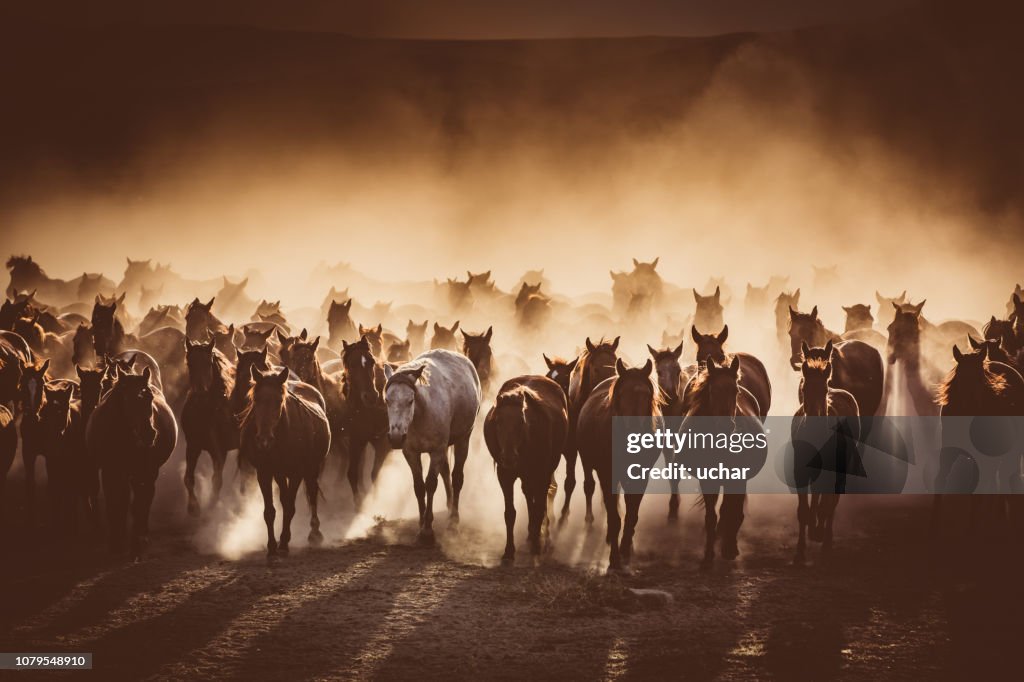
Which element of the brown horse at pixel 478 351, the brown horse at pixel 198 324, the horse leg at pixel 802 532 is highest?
the brown horse at pixel 198 324

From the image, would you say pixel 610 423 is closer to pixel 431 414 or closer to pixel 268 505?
pixel 431 414

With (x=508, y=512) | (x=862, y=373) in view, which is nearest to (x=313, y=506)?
(x=508, y=512)

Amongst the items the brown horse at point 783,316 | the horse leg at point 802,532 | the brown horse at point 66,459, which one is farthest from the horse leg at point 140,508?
the brown horse at point 783,316

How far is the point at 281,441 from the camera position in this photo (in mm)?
10422

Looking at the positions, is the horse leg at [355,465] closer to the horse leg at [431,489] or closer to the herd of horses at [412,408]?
the herd of horses at [412,408]

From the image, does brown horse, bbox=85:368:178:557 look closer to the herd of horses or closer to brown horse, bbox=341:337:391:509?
the herd of horses

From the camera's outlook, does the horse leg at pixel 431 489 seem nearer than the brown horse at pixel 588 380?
Yes

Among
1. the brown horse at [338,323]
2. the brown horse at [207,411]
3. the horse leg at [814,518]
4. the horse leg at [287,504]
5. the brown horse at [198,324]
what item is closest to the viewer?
the horse leg at [287,504]

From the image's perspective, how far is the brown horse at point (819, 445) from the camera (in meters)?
10.0

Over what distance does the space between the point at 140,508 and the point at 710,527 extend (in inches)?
246

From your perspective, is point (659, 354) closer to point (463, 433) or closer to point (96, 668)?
point (463, 433)

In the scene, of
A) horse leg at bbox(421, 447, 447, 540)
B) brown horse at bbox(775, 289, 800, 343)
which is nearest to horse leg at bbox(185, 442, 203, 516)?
horse leg at bbox(421, 447, 447, 540)

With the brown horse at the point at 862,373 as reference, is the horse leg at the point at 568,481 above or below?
below

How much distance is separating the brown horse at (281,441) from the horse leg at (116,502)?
1.38 metres
